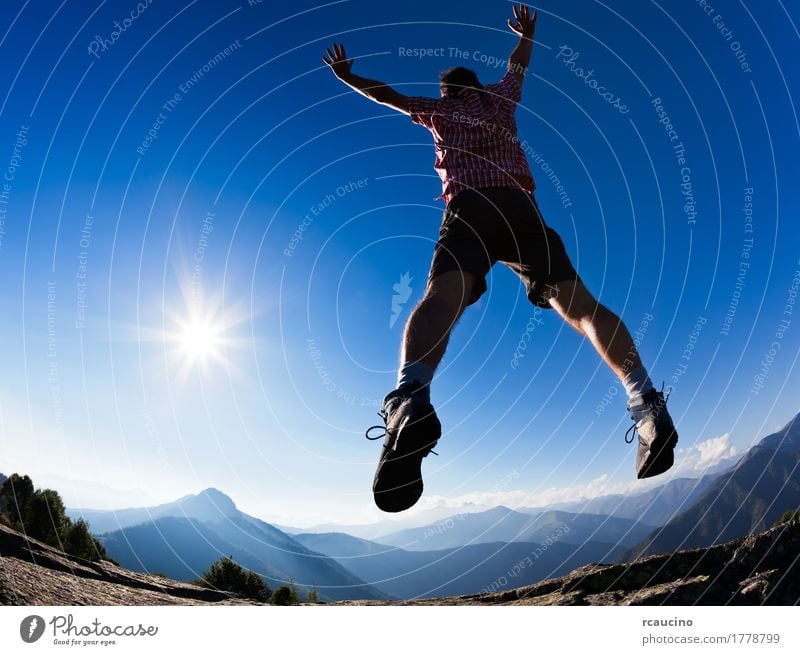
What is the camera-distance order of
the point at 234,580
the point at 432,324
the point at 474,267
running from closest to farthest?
the point at 432,324, the point at 474,267, the point at 234,580

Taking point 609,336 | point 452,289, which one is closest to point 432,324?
point 452,289

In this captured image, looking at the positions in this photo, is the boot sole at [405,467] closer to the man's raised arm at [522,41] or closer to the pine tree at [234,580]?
the man's raised arm at [522,41]

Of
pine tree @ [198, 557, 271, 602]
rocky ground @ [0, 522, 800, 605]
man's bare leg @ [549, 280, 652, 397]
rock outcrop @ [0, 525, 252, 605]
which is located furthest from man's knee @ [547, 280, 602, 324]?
pine tree @ [198, 557, 271, 602]

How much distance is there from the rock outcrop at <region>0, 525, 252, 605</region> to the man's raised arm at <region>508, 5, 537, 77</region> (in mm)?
5251

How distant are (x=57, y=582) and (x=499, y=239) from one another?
145 inches

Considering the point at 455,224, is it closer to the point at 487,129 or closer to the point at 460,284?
the point at 460,284

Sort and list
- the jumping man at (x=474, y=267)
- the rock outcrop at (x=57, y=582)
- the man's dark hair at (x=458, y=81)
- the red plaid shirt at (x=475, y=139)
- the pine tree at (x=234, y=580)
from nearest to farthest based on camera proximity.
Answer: the jumping man at (x=474, y=267)
the rock outcrop at (x=57, y=582)
the red plaid shirt at (x=475, y=139)
the man's dark hair at (x=458, y=81)
the pine tree at (x=234, y=580)

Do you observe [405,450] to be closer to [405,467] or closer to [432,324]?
[405,467]

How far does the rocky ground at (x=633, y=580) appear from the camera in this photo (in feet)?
10.4

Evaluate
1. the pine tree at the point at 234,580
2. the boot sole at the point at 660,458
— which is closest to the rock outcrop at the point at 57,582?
the boot sole at the point at 660,458

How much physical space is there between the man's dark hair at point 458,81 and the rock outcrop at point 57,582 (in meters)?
4.48

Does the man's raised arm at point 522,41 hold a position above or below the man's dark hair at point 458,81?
above

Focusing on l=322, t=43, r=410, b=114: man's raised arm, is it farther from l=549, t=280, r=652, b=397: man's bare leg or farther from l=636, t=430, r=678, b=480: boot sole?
l=636, t=430, r=678, b=480: boot sole

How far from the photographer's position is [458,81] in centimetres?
407
